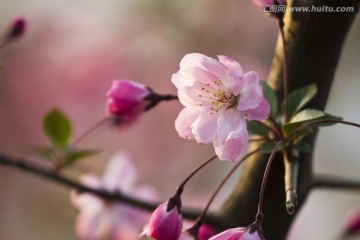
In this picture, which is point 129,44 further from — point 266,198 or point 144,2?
point 266,198

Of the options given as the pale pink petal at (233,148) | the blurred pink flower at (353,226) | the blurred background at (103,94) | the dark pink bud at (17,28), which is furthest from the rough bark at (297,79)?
the blurred background at (103,94)

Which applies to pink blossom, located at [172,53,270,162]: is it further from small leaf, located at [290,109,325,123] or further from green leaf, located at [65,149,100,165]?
green leaf, located at [65,149,100,165]

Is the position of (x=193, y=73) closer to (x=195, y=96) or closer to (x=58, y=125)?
Result: (x=195, y=96)

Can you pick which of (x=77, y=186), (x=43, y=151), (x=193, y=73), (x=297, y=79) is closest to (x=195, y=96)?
(x=193, y=73)

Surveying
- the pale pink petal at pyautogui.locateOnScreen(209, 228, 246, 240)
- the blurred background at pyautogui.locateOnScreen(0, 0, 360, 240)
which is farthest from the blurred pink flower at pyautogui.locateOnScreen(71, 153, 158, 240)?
the blurred background at pyautogui.locateOnScreen(0, 0, 360, 240)

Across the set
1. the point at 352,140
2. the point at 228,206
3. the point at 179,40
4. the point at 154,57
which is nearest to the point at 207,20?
the point at 179,40

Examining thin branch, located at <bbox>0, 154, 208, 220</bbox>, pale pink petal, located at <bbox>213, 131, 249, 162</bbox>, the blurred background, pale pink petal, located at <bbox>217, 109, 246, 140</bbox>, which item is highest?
pale pink petal, located at <bbox>217, 109, 246, 140</bbox>
